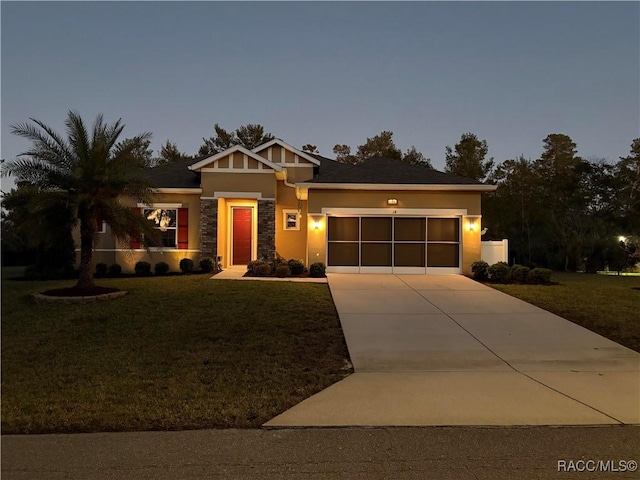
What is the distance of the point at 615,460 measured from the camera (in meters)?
3.70

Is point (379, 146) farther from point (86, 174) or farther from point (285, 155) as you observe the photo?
point (86, 174)

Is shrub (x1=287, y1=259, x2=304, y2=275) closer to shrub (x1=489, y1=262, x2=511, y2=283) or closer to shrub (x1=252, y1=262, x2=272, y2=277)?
shrub (x1=252, y1=262, x2=272, y2=277)

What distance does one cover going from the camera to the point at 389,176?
1731cm

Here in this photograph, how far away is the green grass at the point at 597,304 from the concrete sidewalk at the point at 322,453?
4726 mm

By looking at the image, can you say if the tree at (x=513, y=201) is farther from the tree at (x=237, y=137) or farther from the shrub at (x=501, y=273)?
the tree at (x=237, y=137)

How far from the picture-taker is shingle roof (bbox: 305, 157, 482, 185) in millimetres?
16547

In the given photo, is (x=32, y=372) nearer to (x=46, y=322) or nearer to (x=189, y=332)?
(x=189, y=332)

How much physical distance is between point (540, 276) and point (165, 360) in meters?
12.7

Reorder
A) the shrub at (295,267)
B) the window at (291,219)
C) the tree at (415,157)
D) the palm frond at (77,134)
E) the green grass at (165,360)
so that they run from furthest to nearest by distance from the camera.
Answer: the tree at (415,157) → the window at (291,219) → the shrub at (295,267) → the palm frond at (77,134) → the green grass at (165,360)

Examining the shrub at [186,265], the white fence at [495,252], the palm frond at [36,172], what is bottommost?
the shrub at [186,265]

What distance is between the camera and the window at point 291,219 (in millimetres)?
18812

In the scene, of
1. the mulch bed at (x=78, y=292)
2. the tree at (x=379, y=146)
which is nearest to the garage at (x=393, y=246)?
the mulch bed at (x=78, y=292)

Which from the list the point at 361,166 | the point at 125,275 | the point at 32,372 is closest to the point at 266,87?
the point at 361,166

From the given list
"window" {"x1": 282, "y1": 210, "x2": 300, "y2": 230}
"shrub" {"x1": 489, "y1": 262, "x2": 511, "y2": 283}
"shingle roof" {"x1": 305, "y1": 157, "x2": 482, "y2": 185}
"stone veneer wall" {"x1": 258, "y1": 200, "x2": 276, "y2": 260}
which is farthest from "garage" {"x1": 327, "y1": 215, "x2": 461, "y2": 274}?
"window" {"x1": 282, "y1": 210, "x2": 300, "y2": 230}
